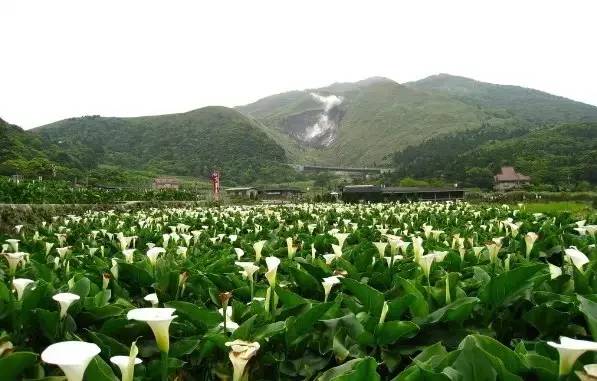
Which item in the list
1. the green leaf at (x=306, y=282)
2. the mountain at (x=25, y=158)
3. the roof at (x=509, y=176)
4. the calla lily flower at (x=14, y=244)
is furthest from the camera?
the roof at (x=509, y=176)

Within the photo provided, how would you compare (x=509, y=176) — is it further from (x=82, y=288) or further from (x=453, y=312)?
(x=82, y=288)

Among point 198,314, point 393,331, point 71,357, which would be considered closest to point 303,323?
point 393,331

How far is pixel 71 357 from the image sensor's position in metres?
1.42

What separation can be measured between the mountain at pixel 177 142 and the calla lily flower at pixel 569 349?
13186cm

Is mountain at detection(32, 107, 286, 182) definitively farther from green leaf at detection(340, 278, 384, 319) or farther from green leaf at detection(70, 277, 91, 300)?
green leaf at detection(340, 278, 384, 319)

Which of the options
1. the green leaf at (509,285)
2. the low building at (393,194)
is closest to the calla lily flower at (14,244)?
the green leaf at (509,285)

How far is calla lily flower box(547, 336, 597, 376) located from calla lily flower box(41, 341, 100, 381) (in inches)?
56.3

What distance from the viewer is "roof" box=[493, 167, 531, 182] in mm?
90125

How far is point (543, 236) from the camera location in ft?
18.6

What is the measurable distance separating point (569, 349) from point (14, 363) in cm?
185

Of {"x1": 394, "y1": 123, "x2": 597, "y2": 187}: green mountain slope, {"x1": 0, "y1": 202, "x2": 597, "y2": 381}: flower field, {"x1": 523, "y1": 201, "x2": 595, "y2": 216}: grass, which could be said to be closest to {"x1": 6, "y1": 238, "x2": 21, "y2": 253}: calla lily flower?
{"x1": 0, "y1": 202, "x2": 597, "y2": 381}: flower field

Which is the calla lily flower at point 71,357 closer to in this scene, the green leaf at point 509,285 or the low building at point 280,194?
the green leaf at point 509,285

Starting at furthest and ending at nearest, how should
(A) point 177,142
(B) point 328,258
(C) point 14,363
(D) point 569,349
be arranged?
(A) point 177,142 < (B) point 328,258 < (C) point 14,363 < (D) point 569,349

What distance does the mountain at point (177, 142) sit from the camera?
137125mm
